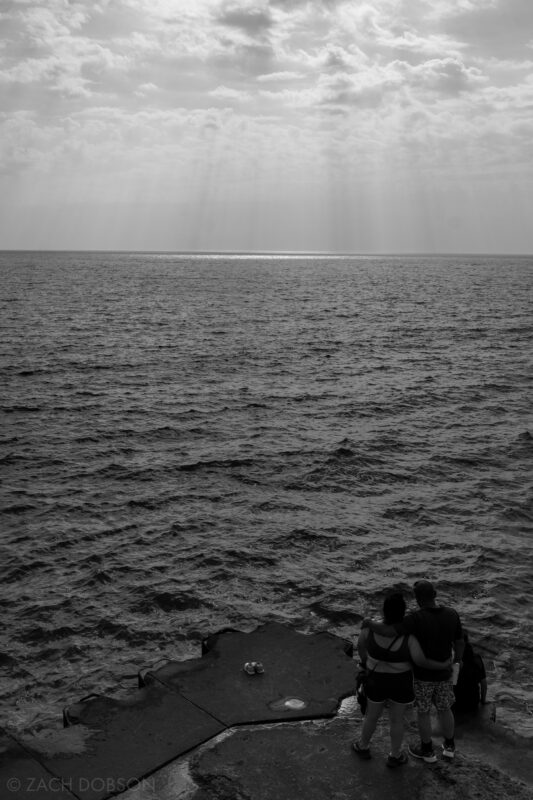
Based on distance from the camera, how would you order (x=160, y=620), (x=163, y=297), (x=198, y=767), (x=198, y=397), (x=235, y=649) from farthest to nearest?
(x=163, y=297) → (x=198, y=397) → (x=160, y=620) → (x=235, y=649) → (x=198, y=767)

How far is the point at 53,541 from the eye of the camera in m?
16.2

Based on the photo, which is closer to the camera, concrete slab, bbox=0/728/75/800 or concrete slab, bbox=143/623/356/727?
concrete slab, bbox=0/728/75/800

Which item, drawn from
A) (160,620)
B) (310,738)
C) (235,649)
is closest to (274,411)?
(160,620)

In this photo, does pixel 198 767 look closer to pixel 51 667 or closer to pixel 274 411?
pixel 51 667

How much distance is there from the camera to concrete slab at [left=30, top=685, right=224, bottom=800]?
780 cm

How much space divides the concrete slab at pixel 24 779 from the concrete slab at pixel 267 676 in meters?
2.02

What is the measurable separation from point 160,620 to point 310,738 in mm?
5168

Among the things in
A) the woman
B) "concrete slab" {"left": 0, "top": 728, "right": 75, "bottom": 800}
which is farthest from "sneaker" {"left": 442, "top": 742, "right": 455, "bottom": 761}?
"concrete slab" {"left": 0, "top": 728, "right": 75, "bottom": 800}

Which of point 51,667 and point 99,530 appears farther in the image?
point 99,530

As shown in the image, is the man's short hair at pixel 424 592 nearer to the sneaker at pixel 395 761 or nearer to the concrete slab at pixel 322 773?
the sneaker at pixel 395 761

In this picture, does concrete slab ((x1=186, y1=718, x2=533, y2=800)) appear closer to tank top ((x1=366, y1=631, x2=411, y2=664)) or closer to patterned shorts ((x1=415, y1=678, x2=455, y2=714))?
patterned shorts ((x1=415, y1=678, x2=455, y2=714))

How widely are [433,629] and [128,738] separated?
13.6ft

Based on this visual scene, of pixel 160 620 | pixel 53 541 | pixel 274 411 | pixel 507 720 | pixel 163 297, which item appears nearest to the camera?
pixel 507 720

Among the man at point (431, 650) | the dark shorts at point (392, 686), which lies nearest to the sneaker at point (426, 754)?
the man at point (431, 650)
